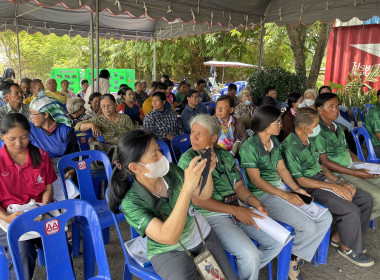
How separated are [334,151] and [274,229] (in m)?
1.61

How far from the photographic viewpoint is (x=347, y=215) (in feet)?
8.60

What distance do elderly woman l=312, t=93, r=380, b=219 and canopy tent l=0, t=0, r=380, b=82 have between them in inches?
118

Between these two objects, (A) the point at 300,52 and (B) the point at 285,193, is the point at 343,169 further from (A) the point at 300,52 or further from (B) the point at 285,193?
(A) the point at 300,52

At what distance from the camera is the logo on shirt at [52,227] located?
65.3 inches

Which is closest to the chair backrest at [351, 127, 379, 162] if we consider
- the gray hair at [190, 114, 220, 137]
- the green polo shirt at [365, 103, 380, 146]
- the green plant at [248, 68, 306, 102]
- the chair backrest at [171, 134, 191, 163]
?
the green polo shirt at [365, 103, 380, 146]

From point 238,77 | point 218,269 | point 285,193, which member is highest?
point 238,77

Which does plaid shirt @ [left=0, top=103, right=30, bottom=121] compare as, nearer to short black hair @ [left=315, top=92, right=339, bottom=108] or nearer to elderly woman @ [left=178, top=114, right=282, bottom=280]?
elderly woman @ [left=178, top=114, right=282, bottom=280]

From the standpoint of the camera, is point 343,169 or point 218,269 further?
point 343,169

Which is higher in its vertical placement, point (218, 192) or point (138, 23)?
point (138, 23)

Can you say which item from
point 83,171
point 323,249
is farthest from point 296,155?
point 83,171

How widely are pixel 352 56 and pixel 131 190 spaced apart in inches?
418

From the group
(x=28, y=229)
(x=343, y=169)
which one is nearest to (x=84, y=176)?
(x=28, y=229)

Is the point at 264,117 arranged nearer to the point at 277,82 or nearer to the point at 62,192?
the point at 62,192

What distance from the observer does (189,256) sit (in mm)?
1754
